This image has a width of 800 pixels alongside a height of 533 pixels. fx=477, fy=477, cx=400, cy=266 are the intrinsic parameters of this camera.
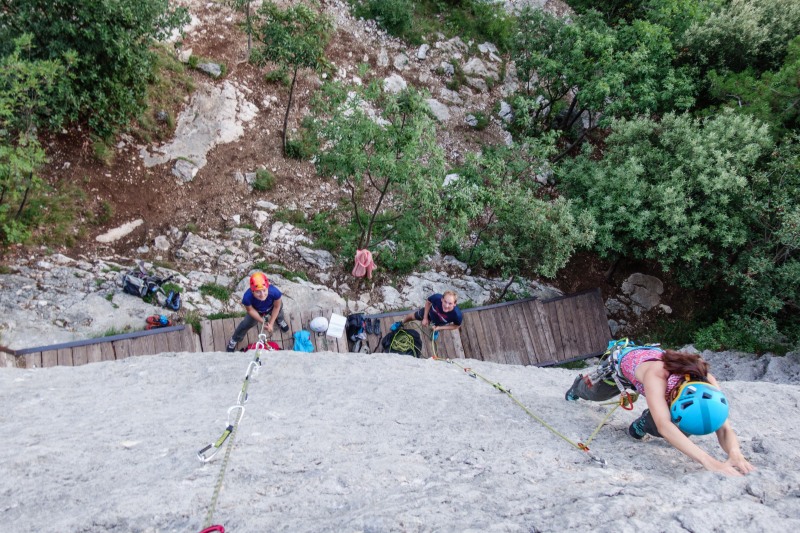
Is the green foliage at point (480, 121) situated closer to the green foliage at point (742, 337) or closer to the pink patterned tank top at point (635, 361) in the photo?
the green foliage at point (742, 337)

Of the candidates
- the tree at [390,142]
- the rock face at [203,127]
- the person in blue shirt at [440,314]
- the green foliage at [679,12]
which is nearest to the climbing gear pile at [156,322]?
the tree at [390,142]

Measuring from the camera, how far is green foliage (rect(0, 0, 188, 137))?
10531 millimetres

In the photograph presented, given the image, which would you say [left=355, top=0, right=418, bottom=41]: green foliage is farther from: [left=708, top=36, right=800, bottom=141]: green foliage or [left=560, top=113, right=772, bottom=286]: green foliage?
[left=708, top=36, right=800, bottom=141]: green foliage

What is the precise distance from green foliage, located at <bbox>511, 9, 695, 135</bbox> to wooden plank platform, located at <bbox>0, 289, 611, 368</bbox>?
252 inches

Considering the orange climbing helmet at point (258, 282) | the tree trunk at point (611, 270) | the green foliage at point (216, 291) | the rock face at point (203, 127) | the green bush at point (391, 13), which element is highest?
the green bush at point (391, 13)

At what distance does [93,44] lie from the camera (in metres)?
11.1

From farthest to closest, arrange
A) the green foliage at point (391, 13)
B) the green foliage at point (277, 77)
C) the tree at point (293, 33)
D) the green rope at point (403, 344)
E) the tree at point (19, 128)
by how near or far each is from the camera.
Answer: the green foliage at point (391, 13)
the green foliage at point (277, 77)
the tree at point (293, 33)
the green rope at point (403, 344)
the tree at point (19, 128)

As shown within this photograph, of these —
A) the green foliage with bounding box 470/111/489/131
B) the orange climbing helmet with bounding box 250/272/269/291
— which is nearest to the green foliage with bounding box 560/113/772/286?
the green foliage with bounding box 470/111/489/131

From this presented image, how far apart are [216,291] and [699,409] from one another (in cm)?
1073

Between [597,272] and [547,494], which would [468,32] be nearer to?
[597,272]

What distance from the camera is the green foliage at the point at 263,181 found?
1473 centimetres

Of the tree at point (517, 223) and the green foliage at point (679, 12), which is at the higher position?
the green foliage at point (679, 12)

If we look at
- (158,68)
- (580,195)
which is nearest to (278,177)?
(158,68)

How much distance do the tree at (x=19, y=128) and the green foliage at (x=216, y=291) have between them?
4.23m
